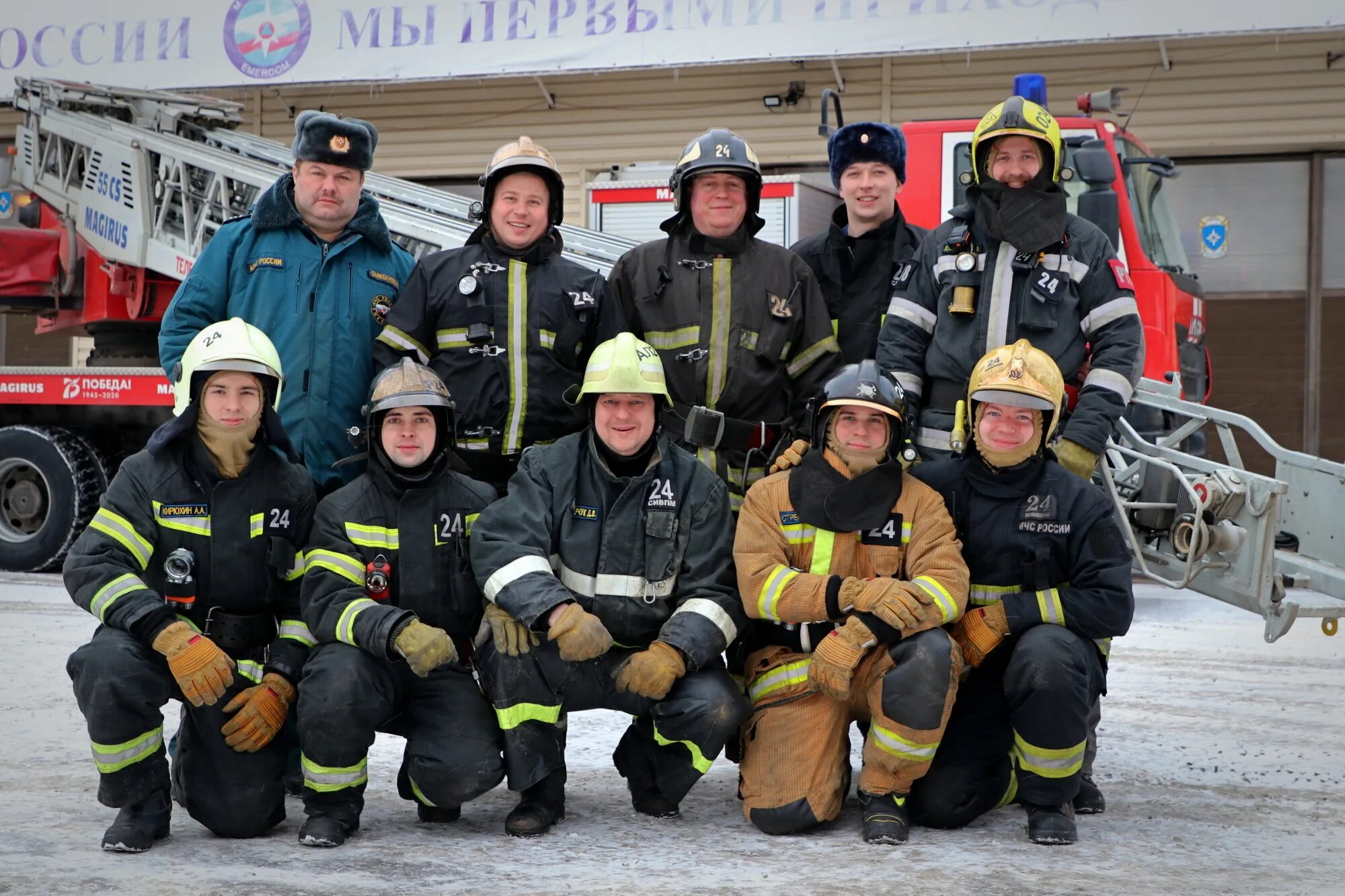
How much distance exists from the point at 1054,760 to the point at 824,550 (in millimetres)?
864

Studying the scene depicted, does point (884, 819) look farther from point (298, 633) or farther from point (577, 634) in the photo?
point (298, 633)

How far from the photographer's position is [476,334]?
462 cm

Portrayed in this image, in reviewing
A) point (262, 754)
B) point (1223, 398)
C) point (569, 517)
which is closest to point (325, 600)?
point (262, 754)

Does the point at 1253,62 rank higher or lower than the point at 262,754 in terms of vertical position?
higher

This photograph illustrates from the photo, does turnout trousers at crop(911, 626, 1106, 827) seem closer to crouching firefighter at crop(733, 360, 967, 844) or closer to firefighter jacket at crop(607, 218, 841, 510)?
crouching firefighter at crop(733, 360, 967, 844)

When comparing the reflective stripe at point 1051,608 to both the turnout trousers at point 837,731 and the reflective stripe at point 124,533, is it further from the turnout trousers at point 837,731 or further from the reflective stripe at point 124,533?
the reflective stripe at point 124,533

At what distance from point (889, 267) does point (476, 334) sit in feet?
5.40

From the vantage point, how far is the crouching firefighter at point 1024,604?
4.01 meters

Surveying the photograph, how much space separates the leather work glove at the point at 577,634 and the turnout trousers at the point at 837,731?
1.90 ft

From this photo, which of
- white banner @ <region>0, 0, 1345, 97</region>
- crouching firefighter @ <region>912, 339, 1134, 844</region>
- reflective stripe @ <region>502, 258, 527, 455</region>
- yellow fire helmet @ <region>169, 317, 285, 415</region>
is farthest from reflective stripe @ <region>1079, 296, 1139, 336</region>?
white banner @ <region>0, 0, 1345, 97</region>

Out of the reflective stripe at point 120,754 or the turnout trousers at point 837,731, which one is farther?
the turnout trousers at point 837,731

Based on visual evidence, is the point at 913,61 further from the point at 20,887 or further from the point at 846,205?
the point at 20,887

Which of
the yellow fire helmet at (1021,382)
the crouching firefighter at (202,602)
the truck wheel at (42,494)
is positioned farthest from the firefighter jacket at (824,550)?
the truck wheel at (42,494)

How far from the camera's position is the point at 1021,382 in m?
4.17
